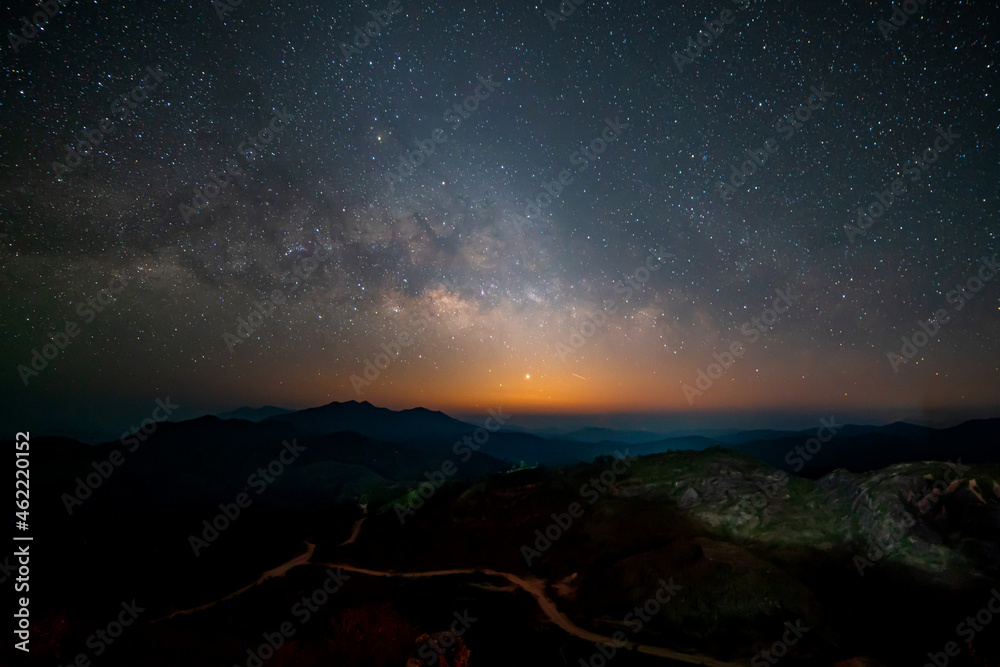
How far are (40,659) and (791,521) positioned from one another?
58.9 m

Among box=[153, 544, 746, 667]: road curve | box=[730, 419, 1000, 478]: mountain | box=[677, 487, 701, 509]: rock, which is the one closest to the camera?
box=[153, 544, 746, 667]: road curve

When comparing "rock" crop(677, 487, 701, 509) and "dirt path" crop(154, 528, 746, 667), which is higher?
"rock" crop(677, 487, 701, 509)

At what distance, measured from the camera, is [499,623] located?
32.2 meters

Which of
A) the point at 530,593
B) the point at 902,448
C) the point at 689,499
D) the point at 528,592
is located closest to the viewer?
the point at 530,593

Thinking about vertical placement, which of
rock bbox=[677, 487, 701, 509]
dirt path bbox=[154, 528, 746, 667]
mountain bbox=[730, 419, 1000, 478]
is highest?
rock bbox=[677, 487, 701, 509]

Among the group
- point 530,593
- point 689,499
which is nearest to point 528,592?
point 530,593

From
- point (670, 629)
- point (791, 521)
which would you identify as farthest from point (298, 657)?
point (791, 521)

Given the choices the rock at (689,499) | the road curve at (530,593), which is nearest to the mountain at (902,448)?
the rock at (689,499)

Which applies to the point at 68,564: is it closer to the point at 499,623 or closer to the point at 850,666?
the point at 499,623

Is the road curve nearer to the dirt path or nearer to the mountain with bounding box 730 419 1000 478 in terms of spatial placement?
the dirt path

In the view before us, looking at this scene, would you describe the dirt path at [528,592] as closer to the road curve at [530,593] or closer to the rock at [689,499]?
the road curve at [530,593]

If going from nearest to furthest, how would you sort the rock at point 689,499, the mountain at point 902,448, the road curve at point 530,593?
the road curve at point 530,593 → the rock at point 689,499 → the mountain at point 902,448

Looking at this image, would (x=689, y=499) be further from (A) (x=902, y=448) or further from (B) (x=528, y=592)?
(A) (x=902, y=448)

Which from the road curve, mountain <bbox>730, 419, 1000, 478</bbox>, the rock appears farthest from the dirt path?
mountain <bbox>730, 419, 1000, 478</bbox>
